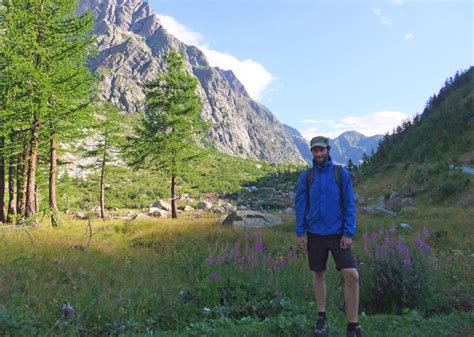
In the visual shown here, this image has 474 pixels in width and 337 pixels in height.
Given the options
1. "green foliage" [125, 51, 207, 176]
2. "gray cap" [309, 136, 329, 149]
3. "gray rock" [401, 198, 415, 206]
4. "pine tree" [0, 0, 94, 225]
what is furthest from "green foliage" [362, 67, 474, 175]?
"gray cap" [309, 136, 329, 149]

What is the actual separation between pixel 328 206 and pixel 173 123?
1665cm

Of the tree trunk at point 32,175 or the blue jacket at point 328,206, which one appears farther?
the tree trunk at point 32,175

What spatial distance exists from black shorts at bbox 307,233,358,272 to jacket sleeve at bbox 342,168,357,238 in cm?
17

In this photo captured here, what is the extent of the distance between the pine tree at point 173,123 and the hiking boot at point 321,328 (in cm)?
1623

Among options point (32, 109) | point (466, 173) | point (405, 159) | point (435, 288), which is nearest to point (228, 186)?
point (405, 159)

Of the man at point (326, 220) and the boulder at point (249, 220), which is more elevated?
the man at point (326, 220)

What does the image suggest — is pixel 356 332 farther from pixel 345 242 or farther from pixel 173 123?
pixel 173 123

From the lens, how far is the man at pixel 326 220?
4.14 metres

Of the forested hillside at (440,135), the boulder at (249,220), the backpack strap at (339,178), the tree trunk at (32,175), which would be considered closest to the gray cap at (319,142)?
the backpack strap at (339,178)

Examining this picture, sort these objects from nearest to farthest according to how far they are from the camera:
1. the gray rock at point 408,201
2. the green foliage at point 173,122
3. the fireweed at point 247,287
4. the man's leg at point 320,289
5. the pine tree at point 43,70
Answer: the man's leg at point 320,289, the fireweed at point 247,287, the pine tree at point 43,70, the gray rock at point 408,201, the green foliage at point 173,122

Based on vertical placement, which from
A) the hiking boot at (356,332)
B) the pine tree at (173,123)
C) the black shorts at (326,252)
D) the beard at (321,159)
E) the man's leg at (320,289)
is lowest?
the hiking boot at (356,332)

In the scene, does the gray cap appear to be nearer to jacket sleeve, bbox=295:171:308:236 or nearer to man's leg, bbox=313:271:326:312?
jacket sleeve, bbox=295:171:308:236

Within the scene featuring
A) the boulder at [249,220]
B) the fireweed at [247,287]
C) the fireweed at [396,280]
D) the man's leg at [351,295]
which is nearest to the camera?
the man's leg at [351,295]

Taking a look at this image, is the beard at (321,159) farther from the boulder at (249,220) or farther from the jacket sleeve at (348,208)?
the boulder at (249,220)
